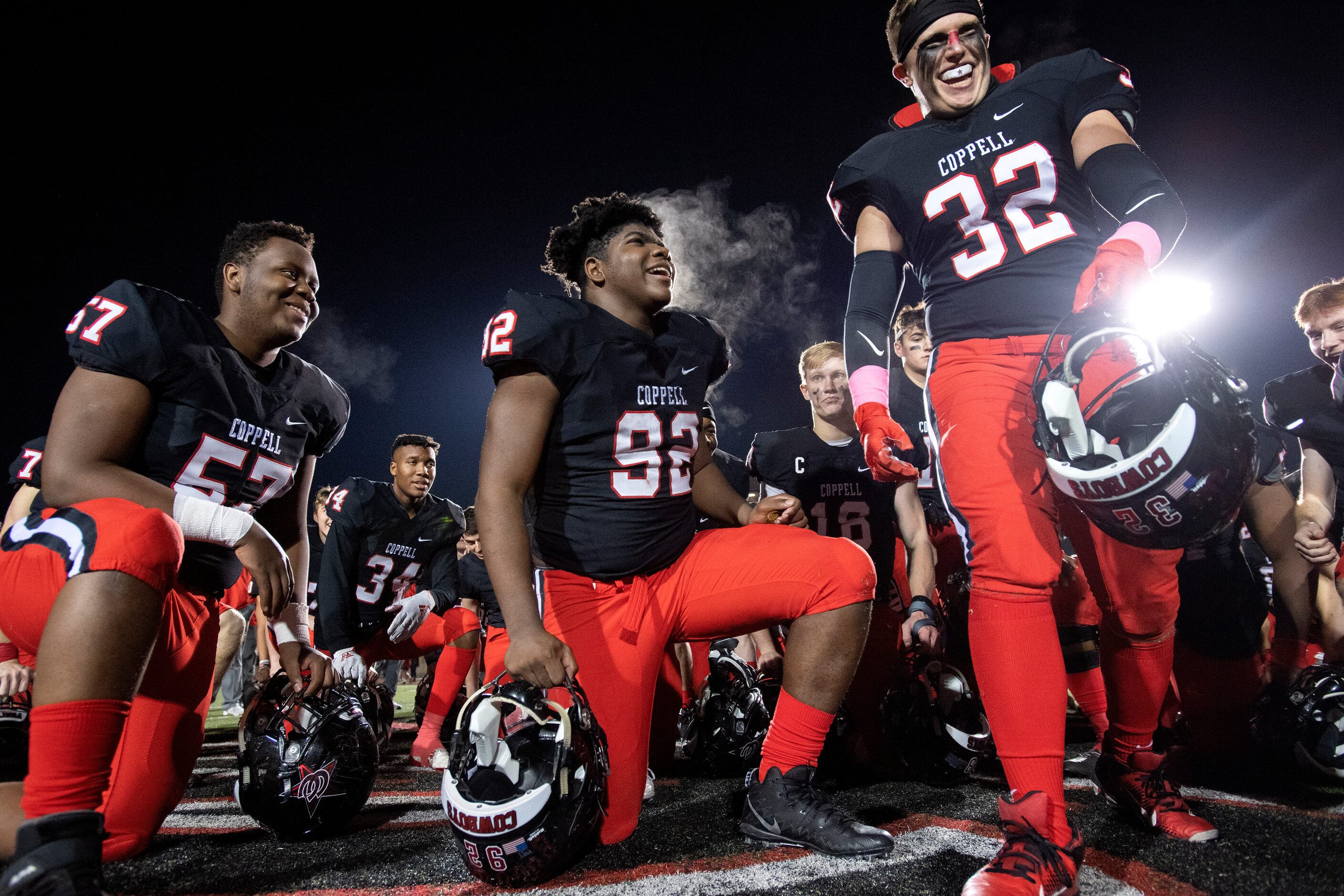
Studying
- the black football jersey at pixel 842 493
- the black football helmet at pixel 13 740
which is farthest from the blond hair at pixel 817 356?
the black football helmet at pixel 13 740

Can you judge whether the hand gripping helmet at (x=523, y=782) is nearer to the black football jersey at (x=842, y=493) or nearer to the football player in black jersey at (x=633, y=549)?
the football player in black jersey at (x=633, y=549)

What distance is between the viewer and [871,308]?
6.18ft

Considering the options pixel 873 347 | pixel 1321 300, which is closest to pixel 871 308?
pixel 873 347

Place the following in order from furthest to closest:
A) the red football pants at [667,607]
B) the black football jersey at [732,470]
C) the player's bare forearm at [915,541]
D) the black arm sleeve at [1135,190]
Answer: the black football jersey at [732,470] → the player's bare forearm at [915,541] → the red football pants at [667,607] → the black arm sleeve at [1135,190]

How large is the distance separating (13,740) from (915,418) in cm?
383

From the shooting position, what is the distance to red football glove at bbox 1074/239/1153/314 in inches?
55.7

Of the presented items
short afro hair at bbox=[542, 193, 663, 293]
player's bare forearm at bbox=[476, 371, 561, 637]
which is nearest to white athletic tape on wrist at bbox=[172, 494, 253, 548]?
player's bare forearm at bbox=[476, 371, 561, 637]

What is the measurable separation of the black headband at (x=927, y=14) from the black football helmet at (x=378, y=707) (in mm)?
2739

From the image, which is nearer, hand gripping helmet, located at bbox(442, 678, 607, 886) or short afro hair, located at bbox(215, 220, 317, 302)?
hand gripping helmet, located at bbox(442, 678, 607, 886)

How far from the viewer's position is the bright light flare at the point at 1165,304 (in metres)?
1.34

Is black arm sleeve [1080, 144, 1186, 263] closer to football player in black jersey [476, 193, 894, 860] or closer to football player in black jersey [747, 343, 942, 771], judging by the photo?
football player in black jersey [476, 193, 894, 860]

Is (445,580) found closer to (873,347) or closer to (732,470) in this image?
(732,470)

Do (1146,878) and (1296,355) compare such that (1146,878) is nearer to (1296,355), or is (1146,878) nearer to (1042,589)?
(1042,589)

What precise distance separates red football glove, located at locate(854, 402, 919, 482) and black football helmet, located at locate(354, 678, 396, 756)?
6.34 feet
